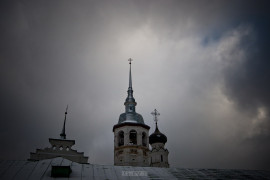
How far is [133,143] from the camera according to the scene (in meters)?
34.8

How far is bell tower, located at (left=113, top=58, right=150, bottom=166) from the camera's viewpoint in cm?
3266

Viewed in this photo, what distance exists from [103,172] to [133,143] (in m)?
17.2

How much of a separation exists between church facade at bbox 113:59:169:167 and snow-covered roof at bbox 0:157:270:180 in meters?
13.1

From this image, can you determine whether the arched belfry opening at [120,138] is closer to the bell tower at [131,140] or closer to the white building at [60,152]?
the bell tower at [131,140]

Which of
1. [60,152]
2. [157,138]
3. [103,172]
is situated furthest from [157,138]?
[103,172]

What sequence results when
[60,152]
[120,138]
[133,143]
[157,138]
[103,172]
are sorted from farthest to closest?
[157,138]
[120,138]
[133,143]
[60,152]
[103,172]

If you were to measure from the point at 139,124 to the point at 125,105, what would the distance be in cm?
481

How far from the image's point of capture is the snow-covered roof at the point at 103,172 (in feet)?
53.3

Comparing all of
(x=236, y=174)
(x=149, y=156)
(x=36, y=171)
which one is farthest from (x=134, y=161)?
(x=36, y=171)

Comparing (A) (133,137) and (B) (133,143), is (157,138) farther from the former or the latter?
(B) (133,143)

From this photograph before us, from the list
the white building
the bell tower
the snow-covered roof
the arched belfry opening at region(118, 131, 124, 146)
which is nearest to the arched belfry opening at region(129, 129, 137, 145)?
the bell tower

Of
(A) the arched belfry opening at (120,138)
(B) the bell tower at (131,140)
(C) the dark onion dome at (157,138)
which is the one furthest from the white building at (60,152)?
(C) the dark onion dome at (157,138)

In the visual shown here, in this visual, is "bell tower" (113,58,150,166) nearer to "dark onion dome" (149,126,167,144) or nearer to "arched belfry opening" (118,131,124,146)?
"arched belfry opening" (118,131,124,146)

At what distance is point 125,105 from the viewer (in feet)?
126
